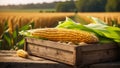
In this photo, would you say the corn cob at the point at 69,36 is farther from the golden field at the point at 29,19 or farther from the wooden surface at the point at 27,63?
the golden field at the point at 29,19

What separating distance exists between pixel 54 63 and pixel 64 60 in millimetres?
68

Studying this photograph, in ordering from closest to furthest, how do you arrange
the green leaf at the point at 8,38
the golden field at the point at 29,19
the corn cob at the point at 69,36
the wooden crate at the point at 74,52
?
the wooden crate at the point at 74,52 → the corn cob at the point at 69,36 → the green leaf at the point at 8,38 → the golden field at the point at 29,19

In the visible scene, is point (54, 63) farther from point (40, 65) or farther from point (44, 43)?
point (44, 43)

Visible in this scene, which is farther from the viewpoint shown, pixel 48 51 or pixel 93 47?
pixel 48 51

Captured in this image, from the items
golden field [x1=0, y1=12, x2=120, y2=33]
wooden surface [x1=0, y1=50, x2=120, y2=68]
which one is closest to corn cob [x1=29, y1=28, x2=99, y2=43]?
wooden surface [x1=0, y1=50, x2=120, y2=68]

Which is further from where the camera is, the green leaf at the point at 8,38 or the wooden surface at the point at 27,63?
the green leaf at the point at 8,38

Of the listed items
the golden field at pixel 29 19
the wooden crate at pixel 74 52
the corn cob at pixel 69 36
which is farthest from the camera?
the golden field at pixel 29 19

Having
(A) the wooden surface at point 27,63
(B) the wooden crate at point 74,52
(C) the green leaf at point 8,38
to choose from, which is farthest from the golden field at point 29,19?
(A) the wooden surface at point 27,63

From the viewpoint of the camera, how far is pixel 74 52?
1.88 metres

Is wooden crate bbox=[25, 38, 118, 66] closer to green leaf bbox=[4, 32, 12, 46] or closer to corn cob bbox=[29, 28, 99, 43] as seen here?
corn cob bbox=[29, 28, 99, 43]

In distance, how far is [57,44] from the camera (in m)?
2.01

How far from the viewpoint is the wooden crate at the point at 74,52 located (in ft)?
6.23

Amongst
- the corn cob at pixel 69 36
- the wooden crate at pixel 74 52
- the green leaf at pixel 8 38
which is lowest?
the green leaf at pixel 8 38

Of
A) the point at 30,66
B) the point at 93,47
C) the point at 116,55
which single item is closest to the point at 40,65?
the point at 30,66
